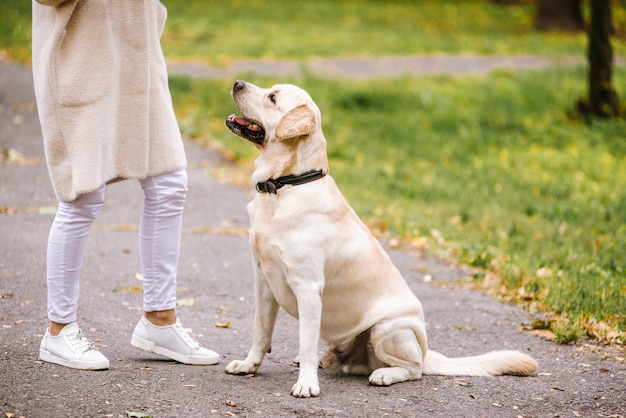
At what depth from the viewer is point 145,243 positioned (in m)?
4.36

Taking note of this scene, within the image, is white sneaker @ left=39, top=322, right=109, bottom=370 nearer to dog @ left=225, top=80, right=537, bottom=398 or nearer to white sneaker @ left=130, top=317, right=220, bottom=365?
white sneaker @ left=130, top=317, right=220, bottom=365

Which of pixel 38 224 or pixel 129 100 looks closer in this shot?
pixel 129 100

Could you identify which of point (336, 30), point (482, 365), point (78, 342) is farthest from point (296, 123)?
point (336, 30)

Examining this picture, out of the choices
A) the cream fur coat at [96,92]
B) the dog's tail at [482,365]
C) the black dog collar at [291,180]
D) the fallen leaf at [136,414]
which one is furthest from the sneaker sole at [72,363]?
the dog's tail at [482,365]

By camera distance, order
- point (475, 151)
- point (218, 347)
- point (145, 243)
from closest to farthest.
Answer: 1. point (145, 243)
2. point (218, 347)
3. point (475, 151)

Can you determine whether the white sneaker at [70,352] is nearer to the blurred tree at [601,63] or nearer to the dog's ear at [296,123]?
the dog's ear at [296,123]

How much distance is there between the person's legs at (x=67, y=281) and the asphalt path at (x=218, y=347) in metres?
0.07

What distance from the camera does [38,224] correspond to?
7391 mm

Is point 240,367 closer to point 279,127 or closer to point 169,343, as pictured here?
point 169,343

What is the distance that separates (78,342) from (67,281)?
0.31 meters

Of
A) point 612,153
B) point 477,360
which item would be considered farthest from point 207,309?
point 612,153

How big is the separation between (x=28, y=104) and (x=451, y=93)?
6.97 meters

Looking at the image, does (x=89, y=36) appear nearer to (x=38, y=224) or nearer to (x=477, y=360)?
(x=477, y=360)

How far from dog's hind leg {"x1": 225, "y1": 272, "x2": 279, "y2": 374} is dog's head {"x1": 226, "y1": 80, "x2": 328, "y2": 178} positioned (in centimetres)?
60
